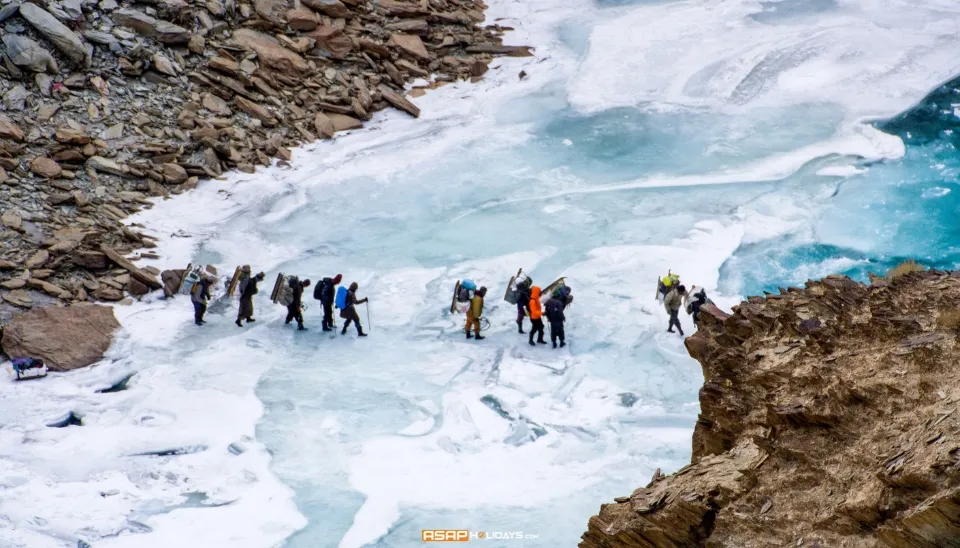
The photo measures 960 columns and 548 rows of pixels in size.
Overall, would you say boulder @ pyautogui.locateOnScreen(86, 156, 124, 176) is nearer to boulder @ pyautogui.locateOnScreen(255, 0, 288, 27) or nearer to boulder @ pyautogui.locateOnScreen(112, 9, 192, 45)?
boulder @ pyautogui.locateOnScreen(112, 9, 192, 45)

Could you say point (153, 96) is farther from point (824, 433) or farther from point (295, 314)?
point (824, 433)

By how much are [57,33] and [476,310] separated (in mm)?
12691

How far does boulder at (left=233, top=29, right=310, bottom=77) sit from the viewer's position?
24109mm

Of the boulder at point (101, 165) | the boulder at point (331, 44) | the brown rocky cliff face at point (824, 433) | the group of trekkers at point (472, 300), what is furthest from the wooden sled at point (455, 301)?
the boulder at point (331, 44)

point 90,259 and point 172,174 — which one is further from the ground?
point 172,174

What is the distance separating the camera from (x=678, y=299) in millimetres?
16359

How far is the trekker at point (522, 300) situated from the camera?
16.7 m

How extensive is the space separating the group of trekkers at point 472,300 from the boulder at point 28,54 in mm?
7839

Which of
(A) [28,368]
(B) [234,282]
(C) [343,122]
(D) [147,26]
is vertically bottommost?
(A) [28,368]

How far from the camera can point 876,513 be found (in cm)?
539

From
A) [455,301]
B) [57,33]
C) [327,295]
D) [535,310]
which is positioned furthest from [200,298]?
[57,33]

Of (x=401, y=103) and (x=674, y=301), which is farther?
(x=401, y=103)

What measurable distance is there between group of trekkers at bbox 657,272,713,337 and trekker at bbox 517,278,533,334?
2.38 metres

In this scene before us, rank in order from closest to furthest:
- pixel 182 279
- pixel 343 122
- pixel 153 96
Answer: pixel 182 279, pixel 153 96, pixel 343 122
